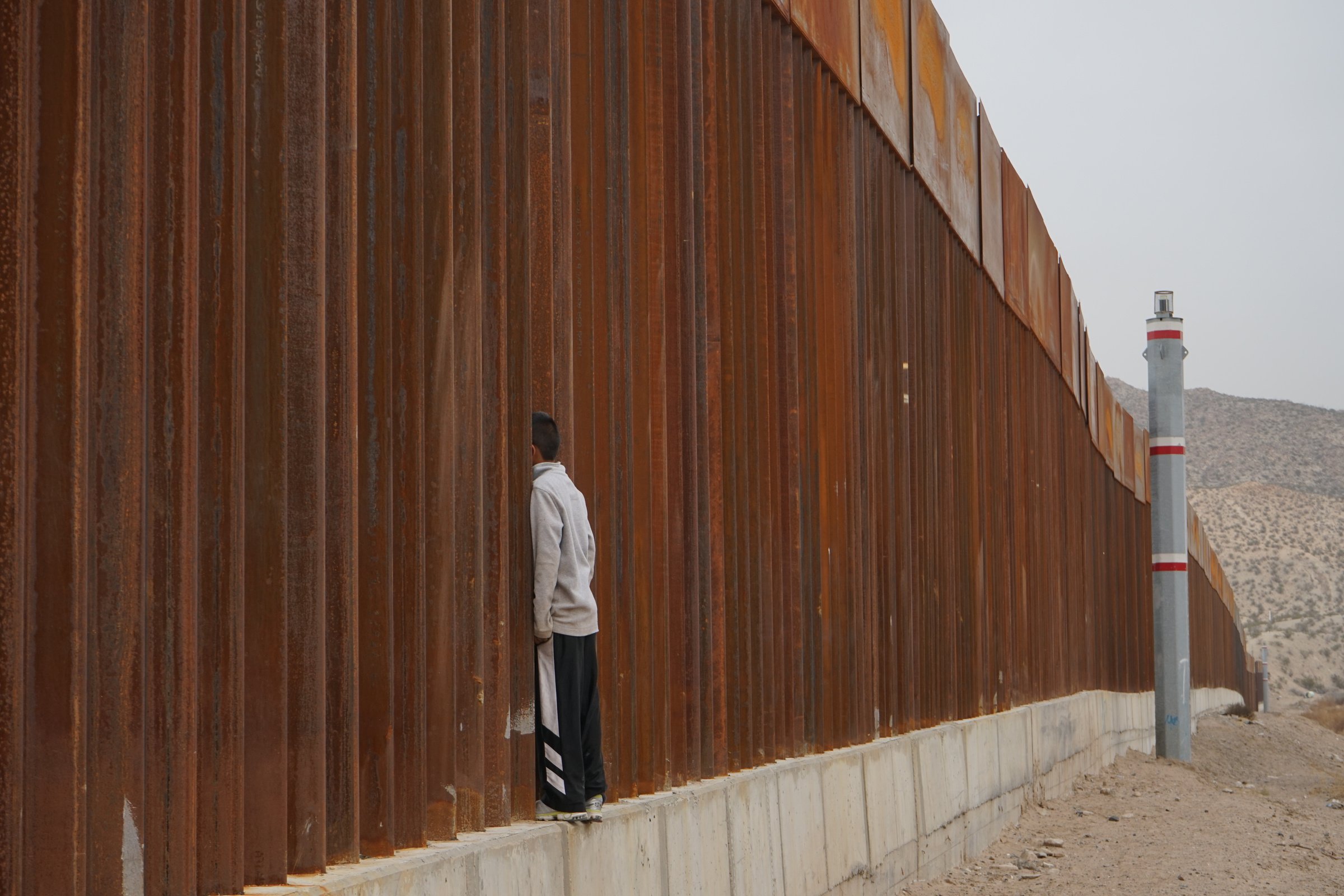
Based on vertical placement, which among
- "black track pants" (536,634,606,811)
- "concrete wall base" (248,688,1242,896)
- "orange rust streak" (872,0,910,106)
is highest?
"orange rust streak" (872,0,910,106)

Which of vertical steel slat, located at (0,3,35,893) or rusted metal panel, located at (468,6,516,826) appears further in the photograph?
rusted metal panel, located at (468,6,516,826)

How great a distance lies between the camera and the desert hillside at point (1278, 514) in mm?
87812

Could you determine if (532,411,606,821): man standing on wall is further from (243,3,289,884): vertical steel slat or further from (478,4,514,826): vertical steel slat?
(243,3,289,884): vertical steel slat

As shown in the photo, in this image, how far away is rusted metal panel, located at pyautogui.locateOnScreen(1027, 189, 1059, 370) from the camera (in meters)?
19.4

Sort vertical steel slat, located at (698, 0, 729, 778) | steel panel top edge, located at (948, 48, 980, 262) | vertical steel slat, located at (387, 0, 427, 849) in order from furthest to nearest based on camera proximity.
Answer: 1. steel panel top edge, located at (948, 48, 980, 262)
2. vertical steel slat, located at (698, 0, 729, 778)
3. vertical steel slat, located at (387, 0, 427, 849)

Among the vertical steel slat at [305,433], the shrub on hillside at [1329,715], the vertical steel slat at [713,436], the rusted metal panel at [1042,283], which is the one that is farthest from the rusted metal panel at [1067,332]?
the shrub on hillside at [1329,715]

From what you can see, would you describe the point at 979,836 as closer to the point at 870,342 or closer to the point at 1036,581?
the point at 870,342

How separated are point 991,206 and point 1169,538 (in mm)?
8891

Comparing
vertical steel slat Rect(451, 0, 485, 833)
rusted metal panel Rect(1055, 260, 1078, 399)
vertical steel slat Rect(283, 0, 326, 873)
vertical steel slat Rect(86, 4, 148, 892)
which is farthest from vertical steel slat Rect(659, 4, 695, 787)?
rusted metal panel Rect(1055, 260, 1078, 399)

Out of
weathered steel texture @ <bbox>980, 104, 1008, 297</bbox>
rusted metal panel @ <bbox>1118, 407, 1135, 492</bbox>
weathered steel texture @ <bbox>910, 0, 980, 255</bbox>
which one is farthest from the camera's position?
rusted metal panel @ <bbox>1118, 407, 1135, 492</bbox>

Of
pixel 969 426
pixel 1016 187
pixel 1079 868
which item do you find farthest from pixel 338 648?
pixel 1016 187

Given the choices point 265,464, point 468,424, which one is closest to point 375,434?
point 468,424

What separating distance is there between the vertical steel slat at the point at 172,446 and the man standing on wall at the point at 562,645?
7.05 ft

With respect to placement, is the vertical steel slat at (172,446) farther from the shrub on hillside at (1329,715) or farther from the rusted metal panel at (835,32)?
the shrub on hillside at (1329,715)
